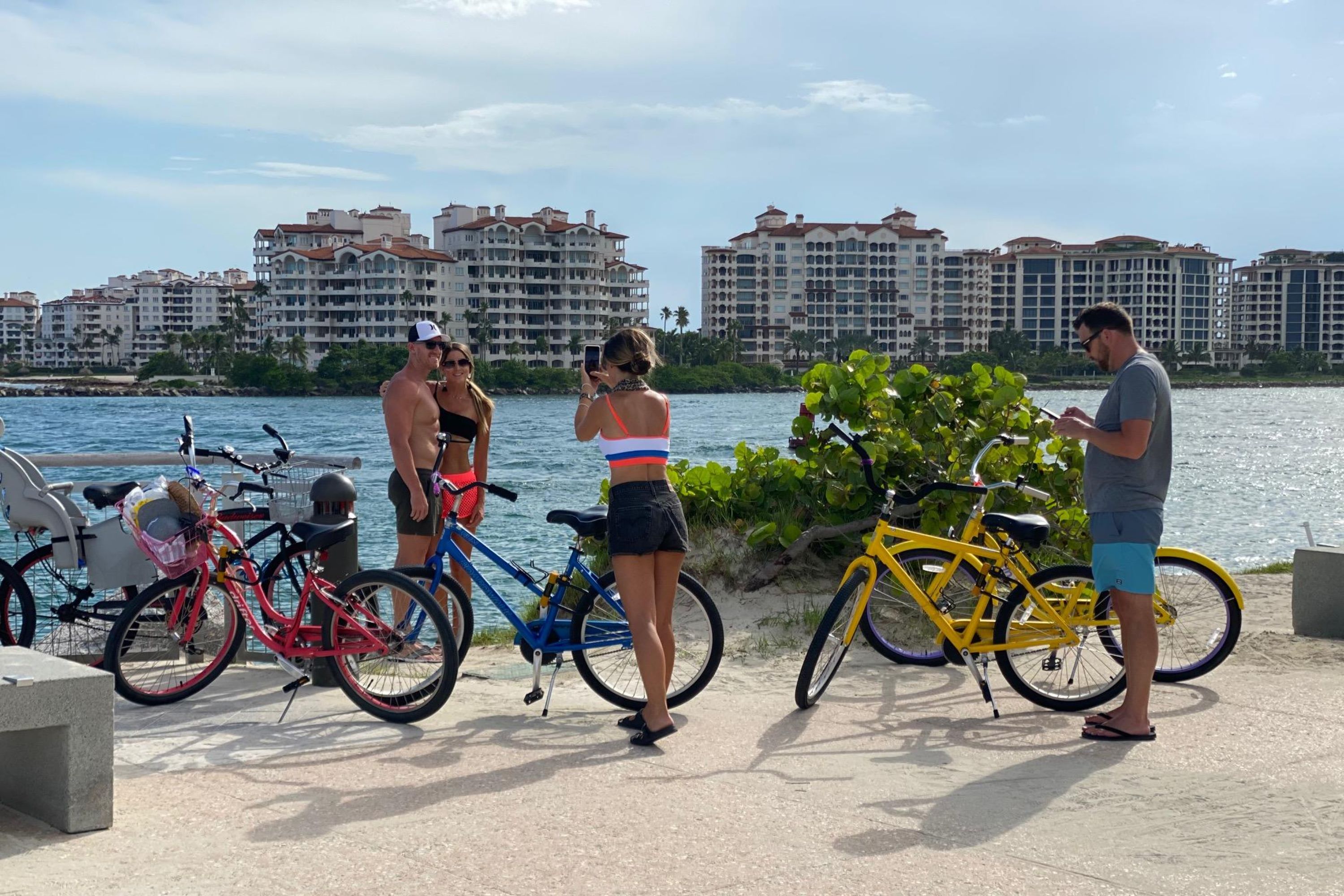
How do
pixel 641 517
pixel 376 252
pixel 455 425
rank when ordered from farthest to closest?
pixel 376 252 < pixel 455 425 < pixel 641 517

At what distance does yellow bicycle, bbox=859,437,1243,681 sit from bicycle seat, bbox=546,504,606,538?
138cm

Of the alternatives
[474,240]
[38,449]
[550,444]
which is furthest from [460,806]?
[474,240]

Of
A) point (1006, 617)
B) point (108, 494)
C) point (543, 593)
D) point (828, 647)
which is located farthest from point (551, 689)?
point (108, 494)

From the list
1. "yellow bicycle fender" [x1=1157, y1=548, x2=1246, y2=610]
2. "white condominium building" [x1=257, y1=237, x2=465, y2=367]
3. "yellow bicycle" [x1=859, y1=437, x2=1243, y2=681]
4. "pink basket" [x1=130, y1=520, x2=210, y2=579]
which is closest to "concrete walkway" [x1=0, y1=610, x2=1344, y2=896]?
"yellow bicycle" [x1=859, y1=437, x2=1243, y2=681]

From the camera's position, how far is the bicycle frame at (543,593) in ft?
19.7

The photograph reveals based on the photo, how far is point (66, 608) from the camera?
22.5ft

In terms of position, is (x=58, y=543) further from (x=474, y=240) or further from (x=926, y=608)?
(x=474, y=240)

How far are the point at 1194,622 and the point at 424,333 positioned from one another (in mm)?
4088

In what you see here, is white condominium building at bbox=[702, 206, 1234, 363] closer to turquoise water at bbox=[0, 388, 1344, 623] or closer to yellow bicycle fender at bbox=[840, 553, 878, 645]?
turquoise water at bbox=[0, 388, 1344, 623]

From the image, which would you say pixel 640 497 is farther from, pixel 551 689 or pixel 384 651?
pixel 384 651

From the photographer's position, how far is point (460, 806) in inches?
185

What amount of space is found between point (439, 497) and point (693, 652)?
1.55m

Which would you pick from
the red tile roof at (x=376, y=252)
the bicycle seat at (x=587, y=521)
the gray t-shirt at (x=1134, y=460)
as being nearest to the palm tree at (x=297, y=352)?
the red tile roof at (x=376, y=252)

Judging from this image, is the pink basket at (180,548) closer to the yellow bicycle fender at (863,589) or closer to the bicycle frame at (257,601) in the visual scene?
the bicycle frame at (257,601)
